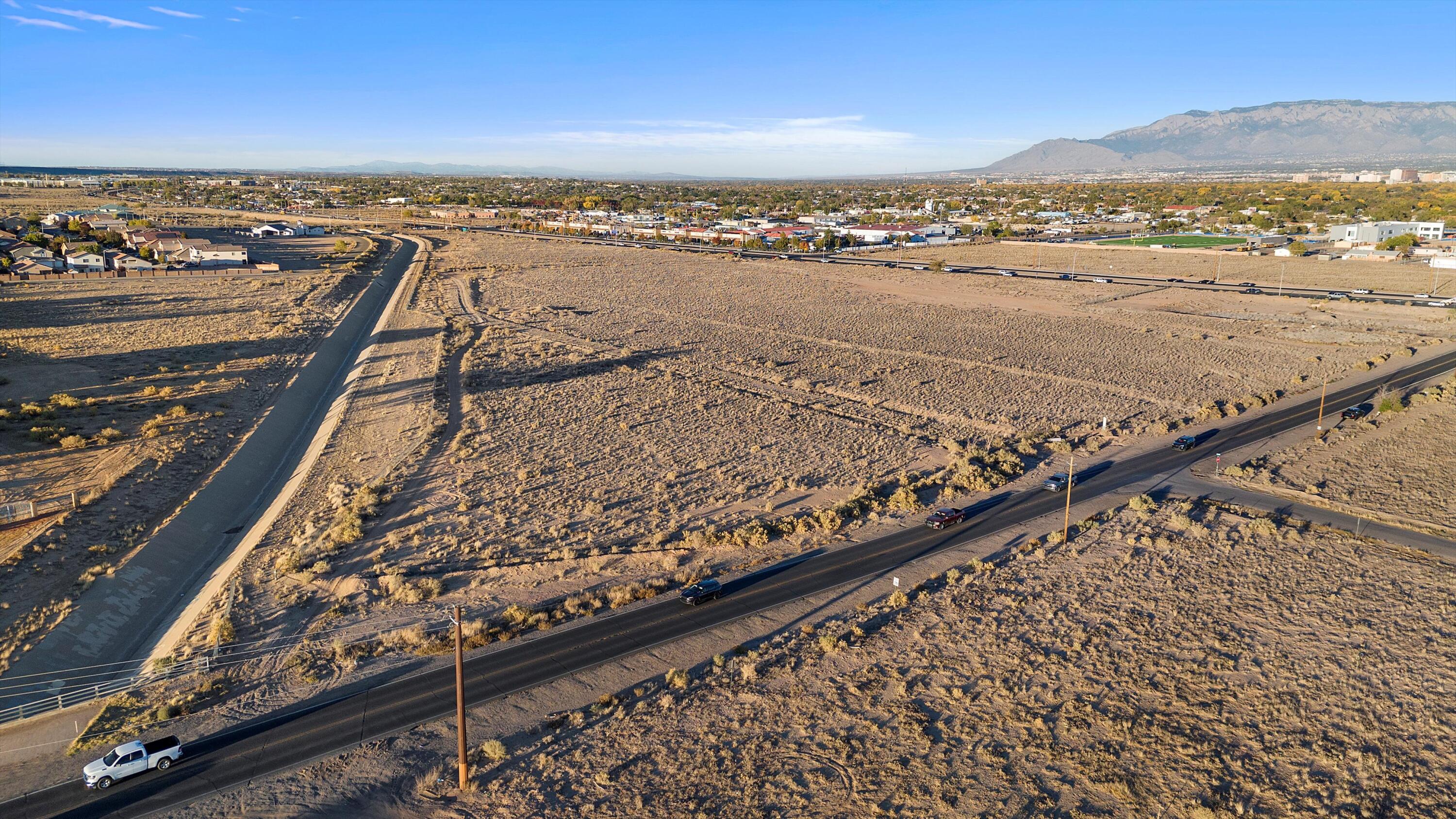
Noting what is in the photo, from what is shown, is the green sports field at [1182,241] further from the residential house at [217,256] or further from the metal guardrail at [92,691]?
the metal guardrail at [92,691]

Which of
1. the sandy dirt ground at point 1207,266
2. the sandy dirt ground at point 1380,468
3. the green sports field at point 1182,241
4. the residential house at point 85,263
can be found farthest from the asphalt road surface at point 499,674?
the green sports field at point 1182,241

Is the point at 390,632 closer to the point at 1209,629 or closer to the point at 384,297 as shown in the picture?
the point at 1209,629

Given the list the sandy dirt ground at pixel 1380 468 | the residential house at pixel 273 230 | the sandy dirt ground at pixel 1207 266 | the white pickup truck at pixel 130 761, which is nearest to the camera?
the white pickup truck at pixel 130 761

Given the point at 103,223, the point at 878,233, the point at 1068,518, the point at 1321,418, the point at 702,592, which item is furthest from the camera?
the point at 878,233

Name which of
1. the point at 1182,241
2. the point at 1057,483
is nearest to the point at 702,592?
the point at 1057,483

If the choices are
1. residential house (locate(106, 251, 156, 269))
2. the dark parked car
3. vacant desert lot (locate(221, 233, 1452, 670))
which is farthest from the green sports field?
residential house (locate(106, 251, 156, 269))

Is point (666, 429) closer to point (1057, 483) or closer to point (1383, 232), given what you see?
point (1057, 483)
